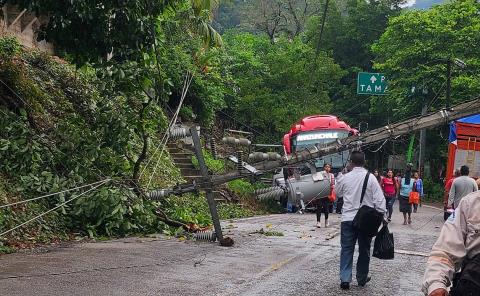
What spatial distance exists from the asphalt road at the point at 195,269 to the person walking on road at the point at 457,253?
4.09 meters

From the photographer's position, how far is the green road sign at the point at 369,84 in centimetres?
3247

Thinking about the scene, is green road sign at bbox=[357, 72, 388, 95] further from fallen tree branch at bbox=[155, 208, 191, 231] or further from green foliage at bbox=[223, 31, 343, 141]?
fallen tree branch at bbox=[155, 208, 191, 231]

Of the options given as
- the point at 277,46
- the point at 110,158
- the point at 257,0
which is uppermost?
the point at 257,0

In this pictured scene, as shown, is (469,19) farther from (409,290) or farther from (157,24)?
(409,290)

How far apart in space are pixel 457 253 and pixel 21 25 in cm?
1961

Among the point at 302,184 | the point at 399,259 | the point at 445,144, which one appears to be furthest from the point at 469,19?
the point at 399,259

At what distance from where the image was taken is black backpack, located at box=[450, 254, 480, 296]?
312 cm

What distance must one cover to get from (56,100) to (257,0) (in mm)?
39621

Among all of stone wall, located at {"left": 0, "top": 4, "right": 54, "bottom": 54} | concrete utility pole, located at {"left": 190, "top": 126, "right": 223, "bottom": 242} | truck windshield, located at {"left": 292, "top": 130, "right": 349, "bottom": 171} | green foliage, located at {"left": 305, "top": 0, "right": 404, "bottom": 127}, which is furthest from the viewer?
green foliage, located at {"left": 305, "top": 0, "right": 404, "bottom": 127}

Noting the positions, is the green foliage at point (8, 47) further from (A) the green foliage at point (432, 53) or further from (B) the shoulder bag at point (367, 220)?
(A) the green foliage at point (432, 53)

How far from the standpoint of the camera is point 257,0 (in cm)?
5291

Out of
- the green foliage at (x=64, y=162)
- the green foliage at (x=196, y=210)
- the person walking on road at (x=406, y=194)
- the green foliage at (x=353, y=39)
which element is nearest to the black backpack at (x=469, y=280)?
the green foliage at (x=64, y=162)

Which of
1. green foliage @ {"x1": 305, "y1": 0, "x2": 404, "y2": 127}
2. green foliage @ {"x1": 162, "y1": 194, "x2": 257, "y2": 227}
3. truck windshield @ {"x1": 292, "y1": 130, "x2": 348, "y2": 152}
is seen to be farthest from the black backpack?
green foliage @ {"x1": 305, "y1": 0, "x2": 404, "y2": 127}

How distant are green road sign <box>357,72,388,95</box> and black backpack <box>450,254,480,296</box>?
1170 inches
